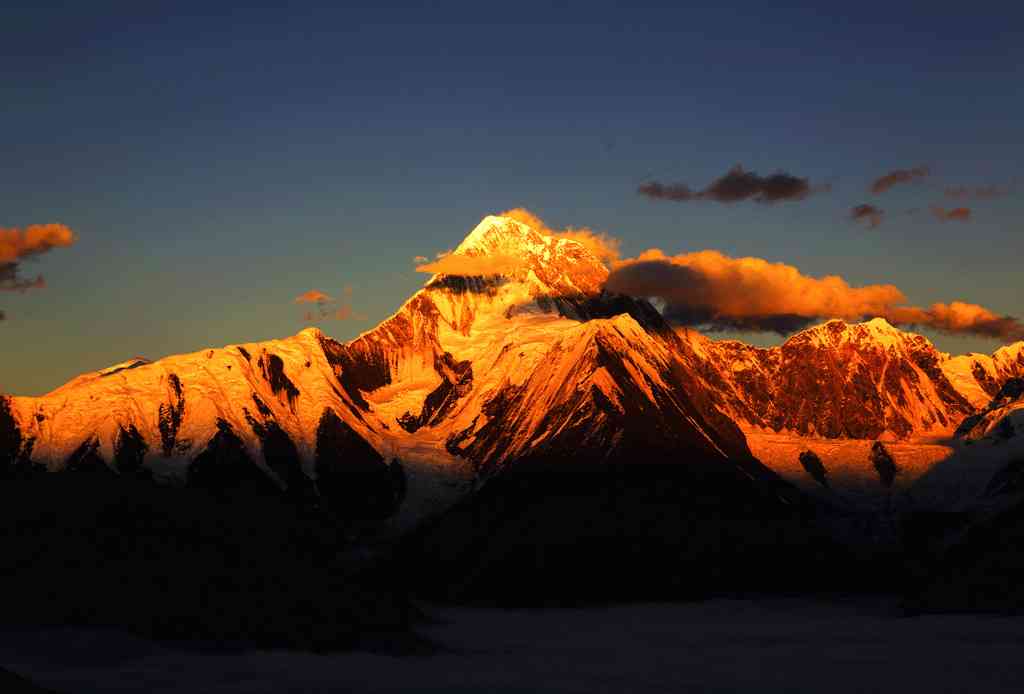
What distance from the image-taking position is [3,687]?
160250 millimetres

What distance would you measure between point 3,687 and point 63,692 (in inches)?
1307

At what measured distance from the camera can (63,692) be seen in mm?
192500

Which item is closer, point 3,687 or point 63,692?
point 3,687
